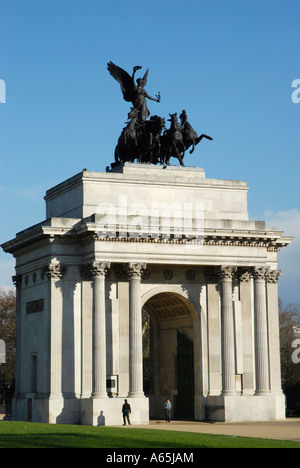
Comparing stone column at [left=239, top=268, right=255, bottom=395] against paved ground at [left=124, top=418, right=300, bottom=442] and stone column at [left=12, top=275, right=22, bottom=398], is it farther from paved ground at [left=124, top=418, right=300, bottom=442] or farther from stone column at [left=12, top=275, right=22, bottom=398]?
stone column at [left=12, top=275, right=22, bottom=398]

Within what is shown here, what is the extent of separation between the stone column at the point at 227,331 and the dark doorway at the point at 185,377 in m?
3.08

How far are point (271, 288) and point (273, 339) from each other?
3.14 metres

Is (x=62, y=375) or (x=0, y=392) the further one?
(x=0, y=392)

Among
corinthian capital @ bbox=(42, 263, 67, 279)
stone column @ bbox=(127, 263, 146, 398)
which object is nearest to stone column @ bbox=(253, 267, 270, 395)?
stone column @ bbox=(127, 263, 146, 398)

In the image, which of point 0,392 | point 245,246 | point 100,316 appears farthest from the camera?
point 0,392

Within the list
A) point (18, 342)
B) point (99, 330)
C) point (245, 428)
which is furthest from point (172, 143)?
point (245, 428)

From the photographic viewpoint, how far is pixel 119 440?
36125 millimetres

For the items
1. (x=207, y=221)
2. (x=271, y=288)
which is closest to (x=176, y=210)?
(x=207, y=221)

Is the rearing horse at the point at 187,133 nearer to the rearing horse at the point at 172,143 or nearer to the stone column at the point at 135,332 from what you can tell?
the rearing horse at the point at 172,143

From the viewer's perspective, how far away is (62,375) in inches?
2103

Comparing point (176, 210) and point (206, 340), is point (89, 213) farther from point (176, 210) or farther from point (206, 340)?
point (206, 340)

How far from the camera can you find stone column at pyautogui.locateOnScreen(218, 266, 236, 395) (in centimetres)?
5472

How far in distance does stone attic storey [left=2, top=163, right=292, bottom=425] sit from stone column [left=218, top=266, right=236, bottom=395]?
0.07 metres

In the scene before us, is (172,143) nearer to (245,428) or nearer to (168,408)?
(168,408)
